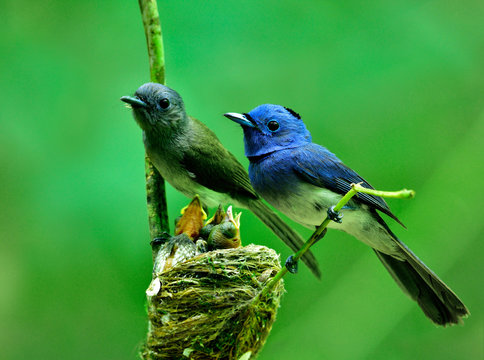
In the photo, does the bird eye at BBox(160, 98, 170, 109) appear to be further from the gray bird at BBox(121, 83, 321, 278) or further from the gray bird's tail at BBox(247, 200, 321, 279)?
the gray bird's tail at BBox(247, 200, 321, 279)

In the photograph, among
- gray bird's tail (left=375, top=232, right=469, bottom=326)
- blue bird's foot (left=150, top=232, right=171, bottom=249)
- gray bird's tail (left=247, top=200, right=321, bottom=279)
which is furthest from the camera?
gray bird's tail (left=247, top=200, right=321, bottom=279)

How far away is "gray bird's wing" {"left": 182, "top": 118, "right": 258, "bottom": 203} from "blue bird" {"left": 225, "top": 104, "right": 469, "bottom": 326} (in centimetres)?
84

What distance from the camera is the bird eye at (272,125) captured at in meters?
2.25

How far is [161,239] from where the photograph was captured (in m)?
2.59

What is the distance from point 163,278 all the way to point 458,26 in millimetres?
3042

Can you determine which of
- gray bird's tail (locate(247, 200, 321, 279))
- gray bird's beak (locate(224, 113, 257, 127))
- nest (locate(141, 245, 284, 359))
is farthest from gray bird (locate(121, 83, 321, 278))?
gray bird's beak (locate(224, 113, 257, 127))

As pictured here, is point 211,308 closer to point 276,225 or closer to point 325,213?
point 325,213

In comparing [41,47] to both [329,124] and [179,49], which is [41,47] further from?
[329,124]

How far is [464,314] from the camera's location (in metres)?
2.16

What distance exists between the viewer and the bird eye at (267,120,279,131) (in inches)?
88.4

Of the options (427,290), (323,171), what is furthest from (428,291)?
(323,171)

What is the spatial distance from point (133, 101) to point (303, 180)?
1.03 meters

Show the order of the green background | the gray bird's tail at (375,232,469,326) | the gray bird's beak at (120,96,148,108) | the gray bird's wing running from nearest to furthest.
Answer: the gray bird's tail at (375,232,469,326) < the gray bird's beak at (120,96,148,108) < the gray bird's wing < the green background

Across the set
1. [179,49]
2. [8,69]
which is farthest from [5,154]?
[179,49]
